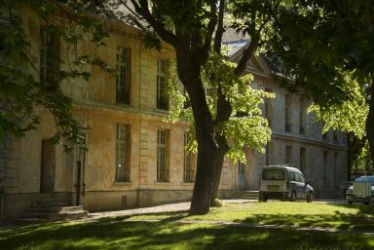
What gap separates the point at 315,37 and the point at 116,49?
20.2 meters

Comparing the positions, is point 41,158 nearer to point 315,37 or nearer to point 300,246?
point 300,246

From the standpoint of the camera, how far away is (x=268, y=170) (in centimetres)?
2897

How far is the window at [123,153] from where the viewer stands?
25.9 m

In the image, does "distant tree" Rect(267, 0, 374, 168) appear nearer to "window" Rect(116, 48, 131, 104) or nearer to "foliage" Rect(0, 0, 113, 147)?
"foliage" Rect(0, 0, 113, 147)

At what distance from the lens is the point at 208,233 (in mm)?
12633

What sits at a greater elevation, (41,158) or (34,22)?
(34,22)

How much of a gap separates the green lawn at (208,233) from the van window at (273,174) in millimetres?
11628

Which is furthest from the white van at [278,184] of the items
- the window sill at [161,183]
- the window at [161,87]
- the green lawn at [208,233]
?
the green lawn at [208,233]

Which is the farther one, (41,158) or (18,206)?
(41,158)

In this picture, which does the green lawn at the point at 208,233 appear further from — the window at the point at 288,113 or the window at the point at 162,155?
the window at the point at 288,113

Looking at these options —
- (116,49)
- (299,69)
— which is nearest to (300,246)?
(299,69)

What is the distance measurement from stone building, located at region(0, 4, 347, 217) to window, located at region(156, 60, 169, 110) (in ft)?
0.16

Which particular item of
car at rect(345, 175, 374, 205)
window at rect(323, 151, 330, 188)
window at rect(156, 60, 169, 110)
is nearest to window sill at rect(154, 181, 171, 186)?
window at rect(156, 60, 169, 110)

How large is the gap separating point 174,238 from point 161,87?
676 inches
